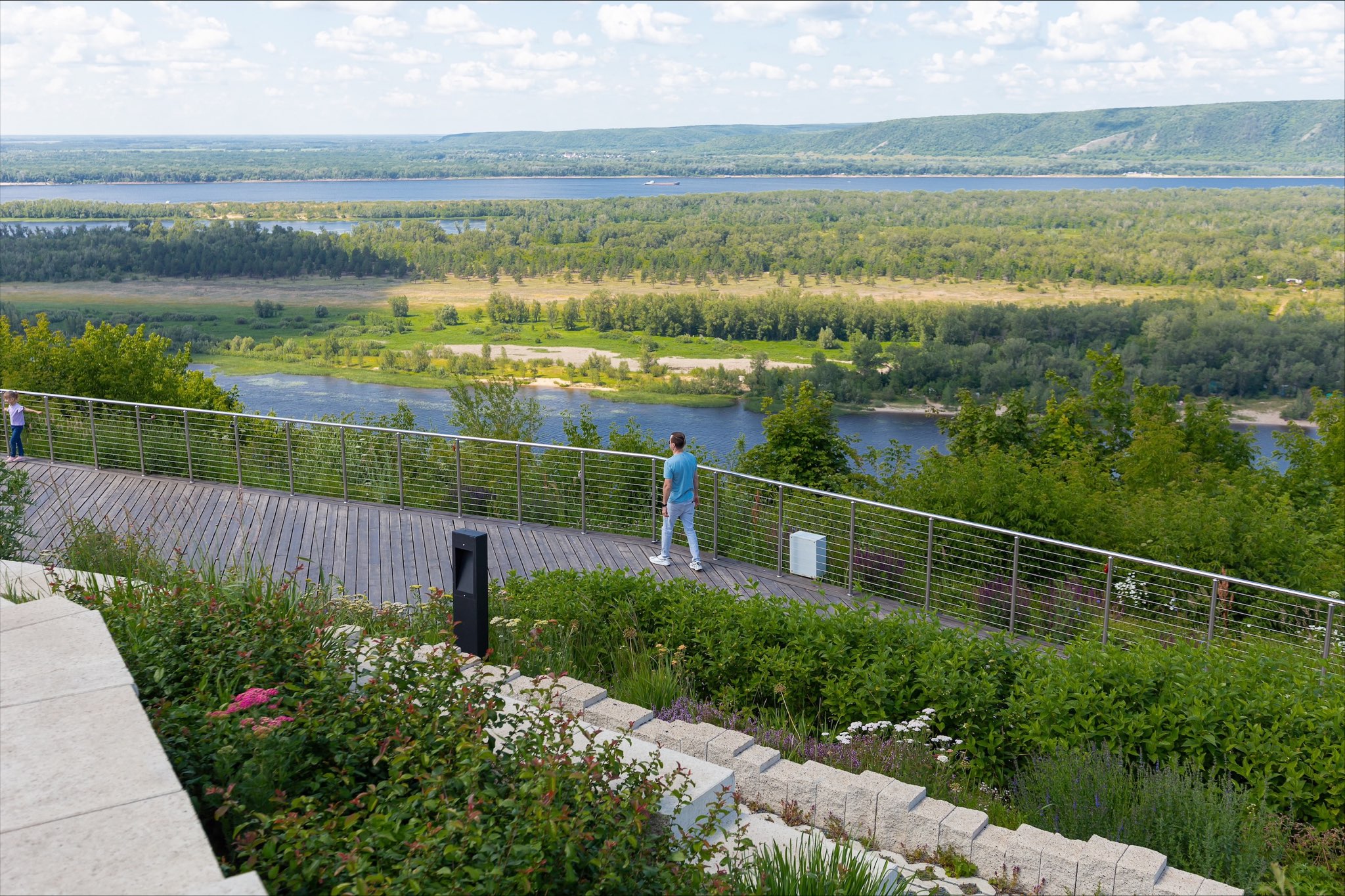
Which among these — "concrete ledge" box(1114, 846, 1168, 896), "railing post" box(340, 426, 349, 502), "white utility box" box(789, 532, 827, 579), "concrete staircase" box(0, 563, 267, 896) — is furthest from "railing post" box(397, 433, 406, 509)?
"concrete ledge" box(1114, 846, 1168, 896)

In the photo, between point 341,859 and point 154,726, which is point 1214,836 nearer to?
point 341,859

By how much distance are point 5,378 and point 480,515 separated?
15.6 m

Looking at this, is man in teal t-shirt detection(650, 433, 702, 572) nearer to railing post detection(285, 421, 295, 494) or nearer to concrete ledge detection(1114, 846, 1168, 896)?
railing post detection(285, 421, 295, 494)

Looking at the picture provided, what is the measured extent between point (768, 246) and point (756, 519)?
125650mm

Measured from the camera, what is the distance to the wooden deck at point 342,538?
30.6 ft

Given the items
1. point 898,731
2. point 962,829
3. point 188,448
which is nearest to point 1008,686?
point 898,731

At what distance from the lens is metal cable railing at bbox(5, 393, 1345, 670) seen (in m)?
9.28

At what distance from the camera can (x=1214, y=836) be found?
4.36 m

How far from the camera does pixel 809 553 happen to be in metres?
9.52

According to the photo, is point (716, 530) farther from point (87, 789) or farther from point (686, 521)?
point (87, 789)

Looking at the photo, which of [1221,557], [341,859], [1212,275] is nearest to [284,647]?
[341,859]

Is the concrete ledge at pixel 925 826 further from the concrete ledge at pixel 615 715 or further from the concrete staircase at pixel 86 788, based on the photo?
the concrete staircase at pixel 86 788

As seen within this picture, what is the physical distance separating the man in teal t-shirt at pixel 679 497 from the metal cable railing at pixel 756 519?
0.32m

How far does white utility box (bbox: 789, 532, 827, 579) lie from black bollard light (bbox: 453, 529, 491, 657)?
158 inches
